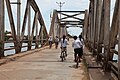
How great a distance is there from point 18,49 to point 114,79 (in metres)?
14.0

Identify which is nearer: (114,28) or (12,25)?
(114,28)

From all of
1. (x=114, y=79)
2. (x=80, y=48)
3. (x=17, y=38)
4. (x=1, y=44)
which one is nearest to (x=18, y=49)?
(x=17, y=38)

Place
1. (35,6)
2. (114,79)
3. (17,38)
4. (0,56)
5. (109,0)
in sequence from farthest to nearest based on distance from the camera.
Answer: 1. (35,6)
2. (17,38)
3. (0,56)
4. (109,0)
5. (114,79)

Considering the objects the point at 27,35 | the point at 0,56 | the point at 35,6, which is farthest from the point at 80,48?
the point at 35,6

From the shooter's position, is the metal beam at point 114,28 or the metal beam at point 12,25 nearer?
the metal beam at point 114,28

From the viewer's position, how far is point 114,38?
856 centimetres

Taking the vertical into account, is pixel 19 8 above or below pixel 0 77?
above

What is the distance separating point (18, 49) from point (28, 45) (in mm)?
5115

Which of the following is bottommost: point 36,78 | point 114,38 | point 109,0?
point 36,78

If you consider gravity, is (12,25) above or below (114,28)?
above

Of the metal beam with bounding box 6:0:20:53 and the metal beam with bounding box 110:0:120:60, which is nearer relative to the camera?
the metal beam with bounding box 110:0:120:60

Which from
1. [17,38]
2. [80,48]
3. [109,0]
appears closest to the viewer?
[109,0]

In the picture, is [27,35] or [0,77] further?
[27,35]

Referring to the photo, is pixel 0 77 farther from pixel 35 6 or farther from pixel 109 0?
pixel 35 6
